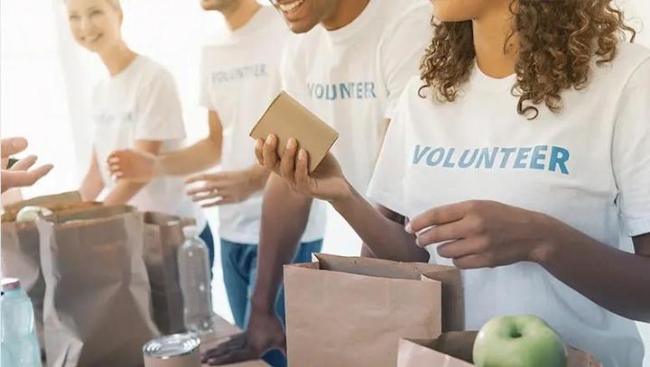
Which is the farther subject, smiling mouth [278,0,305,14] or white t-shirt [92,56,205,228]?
white t-shirt [92,56,205,228]

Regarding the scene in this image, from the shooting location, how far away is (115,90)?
2.04 meters

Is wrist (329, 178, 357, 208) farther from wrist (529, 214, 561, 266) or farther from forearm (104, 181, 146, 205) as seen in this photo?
forearm (104, 181, 146, 205)

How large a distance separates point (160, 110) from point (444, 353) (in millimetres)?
1456

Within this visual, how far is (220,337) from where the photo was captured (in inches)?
56.4

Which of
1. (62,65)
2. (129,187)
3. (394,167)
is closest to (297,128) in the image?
(394,167)

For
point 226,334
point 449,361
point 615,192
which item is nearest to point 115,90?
point 226,334

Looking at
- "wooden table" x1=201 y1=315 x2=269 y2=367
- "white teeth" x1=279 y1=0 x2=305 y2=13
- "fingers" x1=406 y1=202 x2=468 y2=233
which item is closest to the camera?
"fingers" x1=406 y1=202 x2=468 y2=233

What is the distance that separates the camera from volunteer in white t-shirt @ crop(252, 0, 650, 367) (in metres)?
0.93

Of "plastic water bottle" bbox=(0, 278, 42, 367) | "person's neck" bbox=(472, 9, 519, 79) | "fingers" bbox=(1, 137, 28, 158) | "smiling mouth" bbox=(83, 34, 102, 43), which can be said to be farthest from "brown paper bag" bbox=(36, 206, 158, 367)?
"smiling mouth" bbox=(83, 34, 102, 43)

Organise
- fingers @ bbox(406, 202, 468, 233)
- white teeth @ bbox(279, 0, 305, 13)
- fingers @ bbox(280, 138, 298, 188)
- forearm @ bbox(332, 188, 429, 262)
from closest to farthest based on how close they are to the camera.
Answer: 1. fingers @ bbox(406, 202, 468, 233)
2. fingers @ bbox(280, 138, 298, 188)
3. forearm @ bbox(332, 188, 429, 262)
4. white teeth @ bbox(279, 0, 305, 13)

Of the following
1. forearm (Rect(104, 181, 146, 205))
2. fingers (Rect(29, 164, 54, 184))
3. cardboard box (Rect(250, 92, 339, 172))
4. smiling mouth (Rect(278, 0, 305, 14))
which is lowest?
forearm (Rect(104, 181, 146, 205))

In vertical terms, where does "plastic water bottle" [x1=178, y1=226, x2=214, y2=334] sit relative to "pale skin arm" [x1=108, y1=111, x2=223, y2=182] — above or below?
below

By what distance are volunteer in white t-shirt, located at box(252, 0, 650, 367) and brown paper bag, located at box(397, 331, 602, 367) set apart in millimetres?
194

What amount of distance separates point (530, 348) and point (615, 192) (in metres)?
0.40
